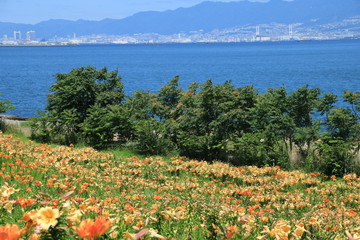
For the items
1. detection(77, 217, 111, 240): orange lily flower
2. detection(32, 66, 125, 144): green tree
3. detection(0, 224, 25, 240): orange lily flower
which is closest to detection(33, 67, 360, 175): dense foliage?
detection(32, 66, 125, 144): green tree

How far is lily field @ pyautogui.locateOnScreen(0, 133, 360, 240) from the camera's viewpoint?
11.8 feet

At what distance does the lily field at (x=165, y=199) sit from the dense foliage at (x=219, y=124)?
133cm

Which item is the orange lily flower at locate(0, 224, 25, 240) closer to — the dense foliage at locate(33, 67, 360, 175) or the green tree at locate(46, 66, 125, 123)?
the dense foliage at locate(33, 67, 360, 175)

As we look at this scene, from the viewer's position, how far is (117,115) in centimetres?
1527

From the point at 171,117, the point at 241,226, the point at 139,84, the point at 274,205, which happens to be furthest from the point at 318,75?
the point at 241,226

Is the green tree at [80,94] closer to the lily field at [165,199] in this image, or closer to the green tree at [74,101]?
the green tree at [74,101]

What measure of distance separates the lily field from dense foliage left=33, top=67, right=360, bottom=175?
52.2 inches

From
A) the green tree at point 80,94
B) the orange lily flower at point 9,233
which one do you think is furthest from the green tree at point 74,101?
the orange lily flower at point 9,233

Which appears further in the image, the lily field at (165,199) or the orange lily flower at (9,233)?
the lily field at (165,199)

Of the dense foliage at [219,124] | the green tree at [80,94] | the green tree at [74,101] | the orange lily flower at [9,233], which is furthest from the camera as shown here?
the green tree at [80,94]

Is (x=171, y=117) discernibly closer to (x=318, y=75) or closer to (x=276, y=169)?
(x=276, y=169)

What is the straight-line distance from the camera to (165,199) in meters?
7.10

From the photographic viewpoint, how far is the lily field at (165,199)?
361 cm

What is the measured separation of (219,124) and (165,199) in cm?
747
